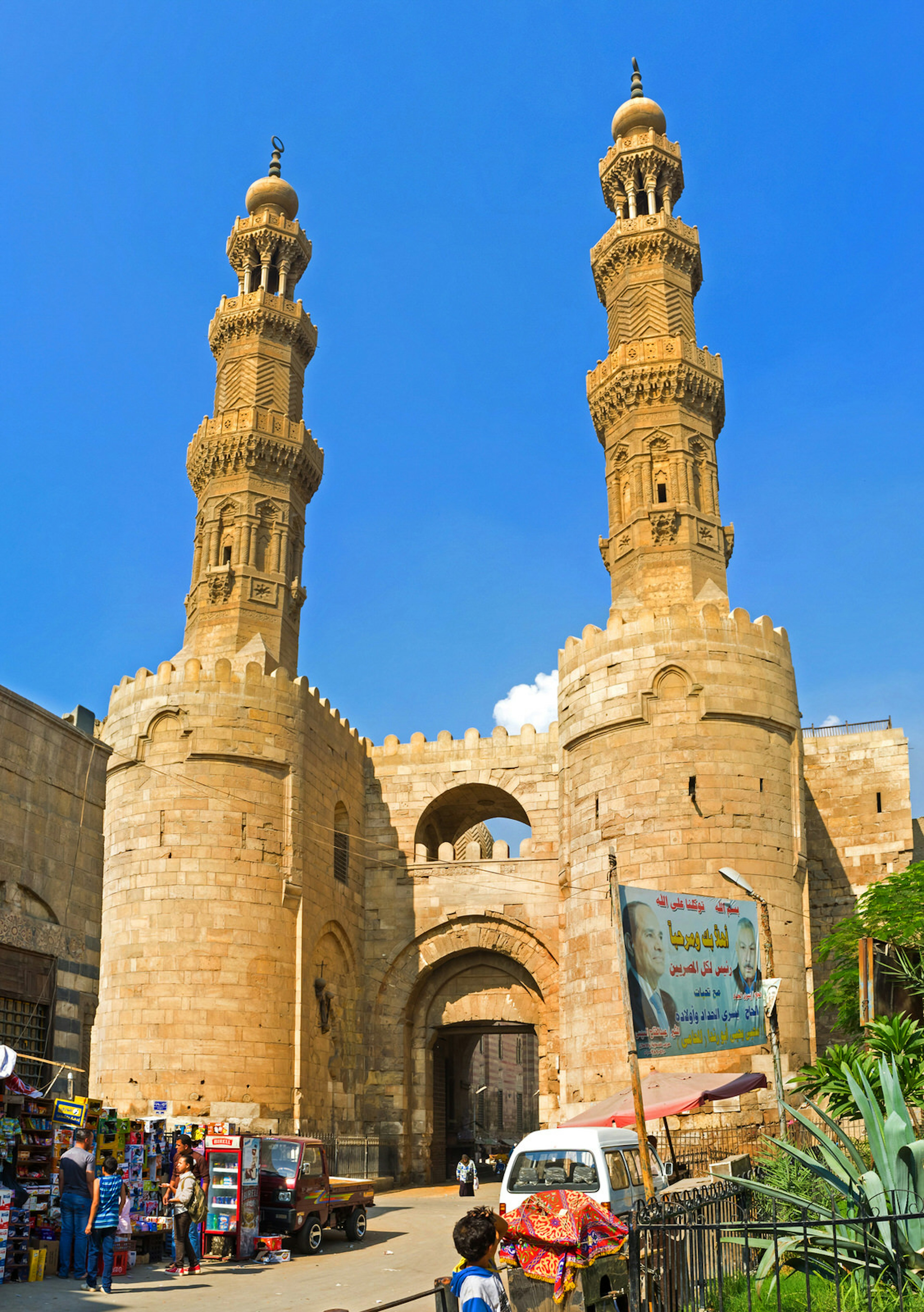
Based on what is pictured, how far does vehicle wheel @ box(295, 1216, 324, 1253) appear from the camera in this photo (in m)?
13.9

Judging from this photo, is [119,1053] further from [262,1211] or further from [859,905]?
[859,905]

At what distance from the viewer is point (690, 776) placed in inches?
821

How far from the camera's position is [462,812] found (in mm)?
29766

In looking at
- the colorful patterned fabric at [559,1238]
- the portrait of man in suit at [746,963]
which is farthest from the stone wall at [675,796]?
the colorful patterned fabric at [559,1238]

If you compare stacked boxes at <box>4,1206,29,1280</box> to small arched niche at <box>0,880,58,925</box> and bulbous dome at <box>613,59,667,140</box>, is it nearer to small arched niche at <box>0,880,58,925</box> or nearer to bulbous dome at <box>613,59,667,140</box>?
small arched niche at <box>0,880,58,925</box>

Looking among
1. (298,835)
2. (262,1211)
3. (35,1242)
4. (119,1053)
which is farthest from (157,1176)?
(298,835)

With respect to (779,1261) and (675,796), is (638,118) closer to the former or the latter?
(675,796)

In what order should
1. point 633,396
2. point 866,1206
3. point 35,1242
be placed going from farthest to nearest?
1. point 633,396
2. point 35,1242
3. point 866,1206

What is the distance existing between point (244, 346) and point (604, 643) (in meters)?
14.0

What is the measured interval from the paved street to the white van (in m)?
1.34

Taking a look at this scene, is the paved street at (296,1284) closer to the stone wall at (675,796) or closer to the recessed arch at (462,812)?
the stone wall at (675,796)

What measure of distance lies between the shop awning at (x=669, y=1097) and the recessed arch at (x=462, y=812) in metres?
11.4

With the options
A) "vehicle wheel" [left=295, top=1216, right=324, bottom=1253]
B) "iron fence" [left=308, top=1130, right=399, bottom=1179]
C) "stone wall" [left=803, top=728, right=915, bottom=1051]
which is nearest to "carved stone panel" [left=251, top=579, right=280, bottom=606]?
"iron fence" [left=308, top=1130, right=399, bottom=1179]

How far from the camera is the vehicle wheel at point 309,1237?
545 inches
